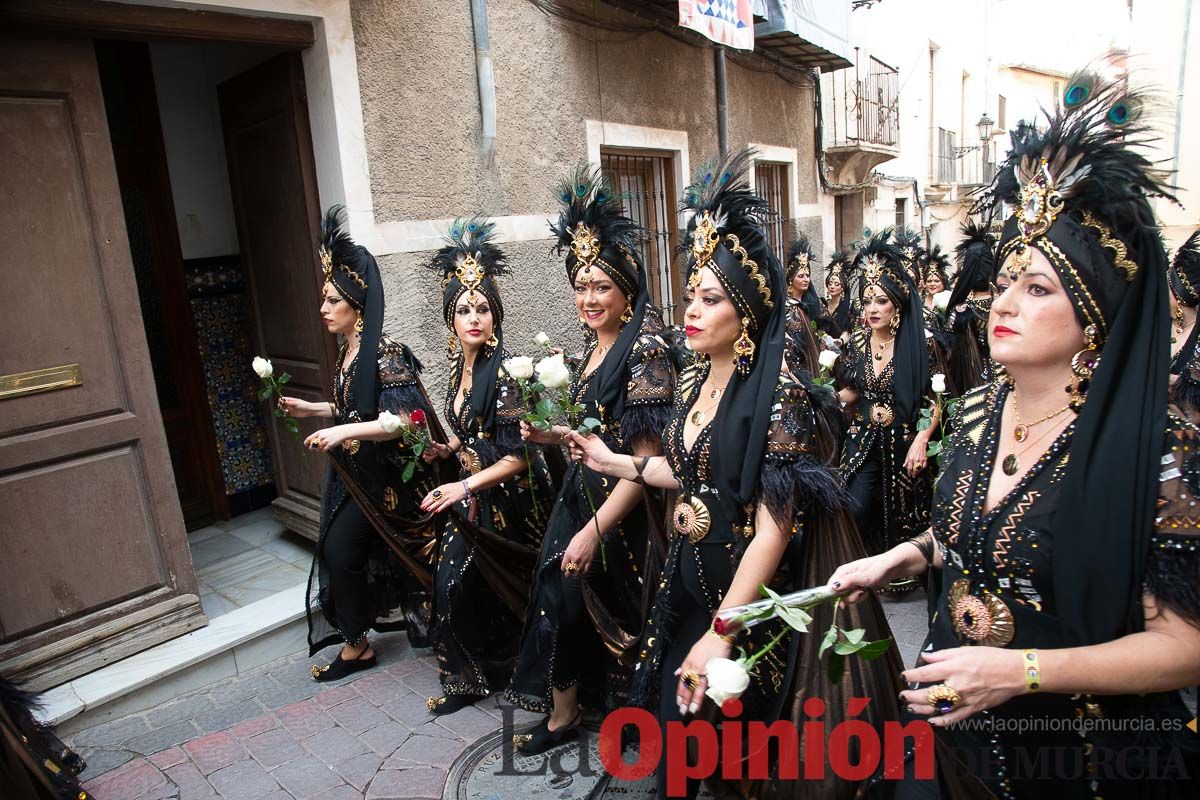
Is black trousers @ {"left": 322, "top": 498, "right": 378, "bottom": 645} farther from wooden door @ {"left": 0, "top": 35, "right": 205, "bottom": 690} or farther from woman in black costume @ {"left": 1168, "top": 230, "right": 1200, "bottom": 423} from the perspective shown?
woman in black costume @ {"left": 1168, "top": 230, "right": 1200, "bottom": 423}

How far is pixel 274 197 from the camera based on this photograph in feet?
18.0

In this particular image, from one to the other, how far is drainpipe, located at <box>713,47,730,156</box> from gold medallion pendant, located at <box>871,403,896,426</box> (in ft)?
17.1

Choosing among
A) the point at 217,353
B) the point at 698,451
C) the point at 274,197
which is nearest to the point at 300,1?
the point at 274,197

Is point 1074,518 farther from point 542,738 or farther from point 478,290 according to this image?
point 478,290

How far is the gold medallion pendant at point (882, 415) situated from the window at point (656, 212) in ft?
12.4

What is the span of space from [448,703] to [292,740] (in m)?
0.79

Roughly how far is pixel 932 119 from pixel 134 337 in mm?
19656

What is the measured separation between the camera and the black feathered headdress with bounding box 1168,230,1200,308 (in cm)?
409

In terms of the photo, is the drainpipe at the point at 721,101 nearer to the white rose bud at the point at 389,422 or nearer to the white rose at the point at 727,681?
the white rose bud at the point at 389,422

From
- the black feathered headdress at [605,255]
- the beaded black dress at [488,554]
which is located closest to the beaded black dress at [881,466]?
the black feathered headdress at [605,255]

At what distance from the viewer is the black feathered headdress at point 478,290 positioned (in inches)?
151

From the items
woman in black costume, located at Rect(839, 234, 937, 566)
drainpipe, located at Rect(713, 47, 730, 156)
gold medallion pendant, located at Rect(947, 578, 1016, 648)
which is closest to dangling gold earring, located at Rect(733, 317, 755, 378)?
gold medallion pendant, located at Rect(947, 578, 1016, 648)

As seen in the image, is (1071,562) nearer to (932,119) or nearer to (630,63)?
(630,63)

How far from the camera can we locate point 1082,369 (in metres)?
1.75
